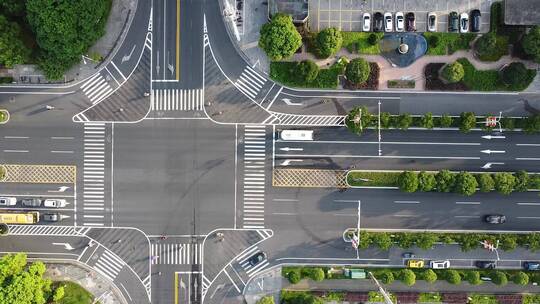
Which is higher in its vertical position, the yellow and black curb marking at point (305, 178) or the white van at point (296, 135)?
the white van at point (296, 135)

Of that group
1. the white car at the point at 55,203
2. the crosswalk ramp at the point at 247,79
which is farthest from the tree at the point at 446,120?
the white car at the point at 55,203

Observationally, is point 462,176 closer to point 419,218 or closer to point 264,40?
point 419,218

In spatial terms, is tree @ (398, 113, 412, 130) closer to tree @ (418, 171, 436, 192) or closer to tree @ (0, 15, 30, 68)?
tree @ (418, 171, 436, 192)

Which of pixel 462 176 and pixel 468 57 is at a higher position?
pixel 468 57

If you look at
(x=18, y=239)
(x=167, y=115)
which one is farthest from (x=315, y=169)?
(x=18, y=239)

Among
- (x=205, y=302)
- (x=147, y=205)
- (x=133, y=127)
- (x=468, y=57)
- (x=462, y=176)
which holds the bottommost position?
(x=205, y=302)

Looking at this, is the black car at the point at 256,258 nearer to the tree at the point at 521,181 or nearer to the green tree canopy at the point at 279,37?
the green tree canopy at the point at 279,37

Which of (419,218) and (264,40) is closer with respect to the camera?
(264,40)
